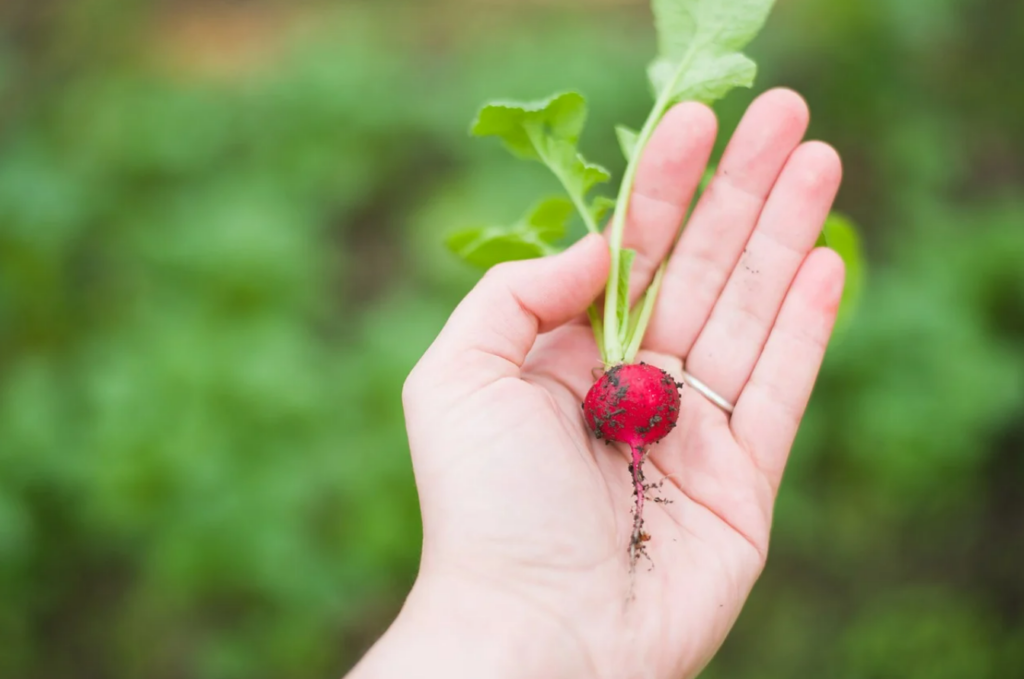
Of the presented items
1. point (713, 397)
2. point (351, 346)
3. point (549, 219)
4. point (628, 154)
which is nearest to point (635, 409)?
point (713, 397)

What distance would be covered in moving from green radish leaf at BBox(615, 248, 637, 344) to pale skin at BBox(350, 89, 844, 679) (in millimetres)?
144

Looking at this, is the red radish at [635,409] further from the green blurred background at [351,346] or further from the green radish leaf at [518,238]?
the green blurred background at [351,346]

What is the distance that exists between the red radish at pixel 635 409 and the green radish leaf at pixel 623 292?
0.19 m

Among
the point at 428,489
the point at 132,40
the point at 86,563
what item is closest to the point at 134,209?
the point at 132,40

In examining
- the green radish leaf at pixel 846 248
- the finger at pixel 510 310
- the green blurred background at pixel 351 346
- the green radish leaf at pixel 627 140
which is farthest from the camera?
the green blurred background at pixel 351 346

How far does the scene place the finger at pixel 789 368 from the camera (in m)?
2.50

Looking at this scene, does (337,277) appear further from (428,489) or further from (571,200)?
(428,489)

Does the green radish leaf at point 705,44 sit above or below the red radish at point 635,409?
above

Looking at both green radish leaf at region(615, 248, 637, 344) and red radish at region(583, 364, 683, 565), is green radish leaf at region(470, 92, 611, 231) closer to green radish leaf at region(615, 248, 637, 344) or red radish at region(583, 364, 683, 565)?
green radish leaf at region(615, 248, 637, 344)

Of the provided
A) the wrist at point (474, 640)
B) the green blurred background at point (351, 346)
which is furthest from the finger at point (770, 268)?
the green blurred background at point (351, 346)

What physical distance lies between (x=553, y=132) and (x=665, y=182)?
0.41 m

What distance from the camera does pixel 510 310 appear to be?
2262 millimetres

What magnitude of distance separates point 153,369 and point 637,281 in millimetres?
2357

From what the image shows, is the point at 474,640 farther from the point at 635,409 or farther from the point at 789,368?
the point at 789,368
